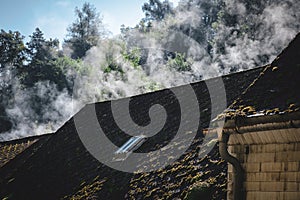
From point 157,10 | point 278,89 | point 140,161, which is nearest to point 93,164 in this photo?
point 140,161

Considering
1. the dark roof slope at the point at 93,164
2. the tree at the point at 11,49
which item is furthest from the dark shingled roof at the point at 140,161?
the tree at the point at 11,49

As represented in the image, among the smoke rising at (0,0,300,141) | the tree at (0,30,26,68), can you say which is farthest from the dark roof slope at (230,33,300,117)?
the tree at (0,30,26,68)

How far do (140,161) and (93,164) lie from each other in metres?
1.89

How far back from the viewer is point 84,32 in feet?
222

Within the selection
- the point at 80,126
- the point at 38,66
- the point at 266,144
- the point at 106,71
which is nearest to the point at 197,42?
the point at 106,71

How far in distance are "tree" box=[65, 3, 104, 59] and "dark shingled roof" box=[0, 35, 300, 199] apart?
50485 millimetres

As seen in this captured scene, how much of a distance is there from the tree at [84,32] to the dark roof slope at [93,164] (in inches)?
1988

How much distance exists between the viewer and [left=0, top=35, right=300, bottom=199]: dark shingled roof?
691cm

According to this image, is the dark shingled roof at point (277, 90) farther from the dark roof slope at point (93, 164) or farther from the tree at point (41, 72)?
the tree at point (41, 72)

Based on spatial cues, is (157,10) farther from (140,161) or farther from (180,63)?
(140,161)

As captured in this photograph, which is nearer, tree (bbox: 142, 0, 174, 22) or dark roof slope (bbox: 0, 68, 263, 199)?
dark roof slope (bbox: 0, 68, 263, 199)

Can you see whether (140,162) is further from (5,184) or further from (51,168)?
(5,184)

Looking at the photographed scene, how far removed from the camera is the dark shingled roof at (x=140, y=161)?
22.7 feet

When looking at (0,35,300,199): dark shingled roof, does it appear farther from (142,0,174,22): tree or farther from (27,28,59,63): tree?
(142,0,174,22): tree
